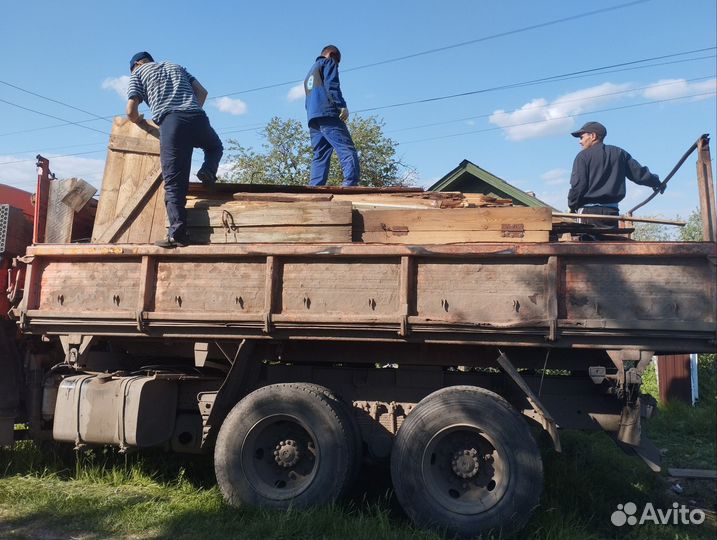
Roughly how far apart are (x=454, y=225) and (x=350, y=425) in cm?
169

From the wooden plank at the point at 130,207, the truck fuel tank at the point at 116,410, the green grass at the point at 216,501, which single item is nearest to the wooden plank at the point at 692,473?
the green grass at the point at 216,501

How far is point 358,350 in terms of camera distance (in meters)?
4.86

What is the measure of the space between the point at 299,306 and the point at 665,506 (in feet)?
11.8

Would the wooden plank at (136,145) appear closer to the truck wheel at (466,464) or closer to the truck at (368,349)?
the truck at (368,349)

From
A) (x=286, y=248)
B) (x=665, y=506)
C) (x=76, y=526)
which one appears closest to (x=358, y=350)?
(x=286, y=248)

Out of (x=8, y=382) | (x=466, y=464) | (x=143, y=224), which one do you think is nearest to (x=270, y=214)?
(x=143, y=224)

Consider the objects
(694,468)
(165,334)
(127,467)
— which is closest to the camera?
(165,334)

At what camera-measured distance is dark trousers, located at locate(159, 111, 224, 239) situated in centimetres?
488

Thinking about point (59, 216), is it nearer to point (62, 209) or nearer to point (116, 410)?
point (62, 209)

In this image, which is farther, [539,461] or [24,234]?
[24,234]

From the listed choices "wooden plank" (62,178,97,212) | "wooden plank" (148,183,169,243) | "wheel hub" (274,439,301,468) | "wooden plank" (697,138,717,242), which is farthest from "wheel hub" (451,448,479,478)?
"wooden plank" (62,178,97,212)

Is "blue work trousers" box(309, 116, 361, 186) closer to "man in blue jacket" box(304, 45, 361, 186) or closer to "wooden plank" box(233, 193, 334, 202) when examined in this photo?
"man in blue jacket" box(304, 45, 361, 186)

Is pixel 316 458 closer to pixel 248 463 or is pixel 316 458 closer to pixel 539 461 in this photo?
pixel 248 463

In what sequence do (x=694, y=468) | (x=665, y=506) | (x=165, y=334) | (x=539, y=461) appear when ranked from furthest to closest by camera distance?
(x=694, y=468)
(x=665, y=506)
(x=165, y=334)
(x=539, y=461)
